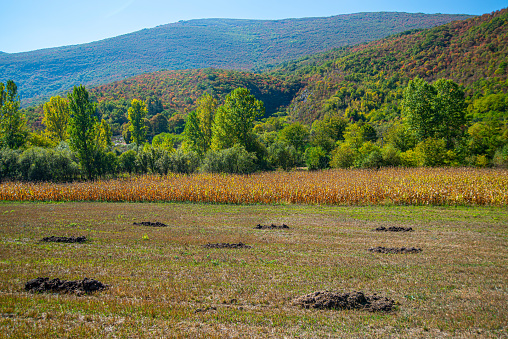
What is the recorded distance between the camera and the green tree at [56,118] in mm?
60844

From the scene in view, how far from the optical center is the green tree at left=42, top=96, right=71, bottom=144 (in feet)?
200

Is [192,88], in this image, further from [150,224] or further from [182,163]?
[150,224]

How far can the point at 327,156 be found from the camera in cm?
6009

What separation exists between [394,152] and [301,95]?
3511 inches

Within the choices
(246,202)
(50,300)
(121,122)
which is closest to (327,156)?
(246,202)

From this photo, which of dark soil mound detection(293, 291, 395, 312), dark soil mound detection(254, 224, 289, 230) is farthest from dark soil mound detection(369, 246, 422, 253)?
dark soil mound detection(254, 224, 289, 230)

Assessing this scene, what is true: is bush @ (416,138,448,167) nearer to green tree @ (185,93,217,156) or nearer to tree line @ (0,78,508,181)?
tree line @ (0,78,508,181)

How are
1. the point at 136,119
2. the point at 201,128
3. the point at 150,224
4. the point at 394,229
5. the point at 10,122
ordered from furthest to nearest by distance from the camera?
the point at 136,119 < the point at 201,128 < the point at 10,122 < the point at 150,224 < the point at 394,229

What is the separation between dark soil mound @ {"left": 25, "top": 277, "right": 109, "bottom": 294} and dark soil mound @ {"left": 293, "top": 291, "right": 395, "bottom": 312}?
4961mm

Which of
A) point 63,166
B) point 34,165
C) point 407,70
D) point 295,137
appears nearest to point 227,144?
point 295,137

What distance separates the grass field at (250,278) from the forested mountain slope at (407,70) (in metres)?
69.7

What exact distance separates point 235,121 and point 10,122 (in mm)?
34546

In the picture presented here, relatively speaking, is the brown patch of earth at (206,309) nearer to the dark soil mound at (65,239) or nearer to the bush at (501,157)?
the dark soil mound at (65,239)

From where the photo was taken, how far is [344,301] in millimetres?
7078
